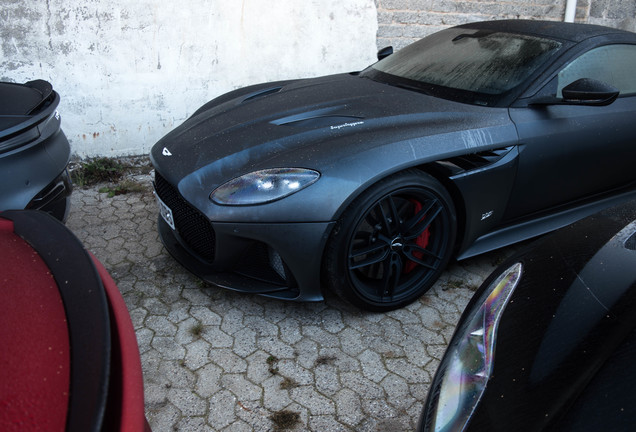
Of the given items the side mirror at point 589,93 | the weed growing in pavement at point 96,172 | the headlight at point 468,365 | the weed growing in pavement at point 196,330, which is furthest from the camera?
the weed growing in pavement at point 96,172

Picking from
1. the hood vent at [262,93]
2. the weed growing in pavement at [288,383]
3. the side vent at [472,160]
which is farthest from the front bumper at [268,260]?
the hood vent at [262,93]

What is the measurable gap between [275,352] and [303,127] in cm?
115

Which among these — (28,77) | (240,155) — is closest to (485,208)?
(240,155)

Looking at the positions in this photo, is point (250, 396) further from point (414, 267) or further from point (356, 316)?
point (414, 267)

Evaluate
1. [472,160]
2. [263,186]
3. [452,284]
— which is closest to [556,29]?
[472,160]

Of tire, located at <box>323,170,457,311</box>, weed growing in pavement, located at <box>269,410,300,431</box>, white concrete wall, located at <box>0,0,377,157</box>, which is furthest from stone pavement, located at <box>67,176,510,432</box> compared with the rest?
white concrete wall, located at <box>0,0,377,157</box>

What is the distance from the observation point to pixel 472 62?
10.8 ft

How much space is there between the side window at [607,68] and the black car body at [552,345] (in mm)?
1544

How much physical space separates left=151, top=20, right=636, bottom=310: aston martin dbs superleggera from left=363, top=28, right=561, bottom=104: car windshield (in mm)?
12

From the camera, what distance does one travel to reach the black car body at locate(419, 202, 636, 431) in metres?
1.19

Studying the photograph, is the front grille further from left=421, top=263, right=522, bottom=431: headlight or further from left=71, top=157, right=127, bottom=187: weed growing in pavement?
left=71, top=157, right=127, bottom=187: weed growing in pavement

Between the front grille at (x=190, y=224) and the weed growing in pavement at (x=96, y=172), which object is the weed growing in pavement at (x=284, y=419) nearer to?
the front grille at (x=190, y=224)

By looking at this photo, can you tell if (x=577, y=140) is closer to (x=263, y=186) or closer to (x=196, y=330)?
(x=263, y=186)

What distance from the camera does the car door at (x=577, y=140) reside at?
116 inches
